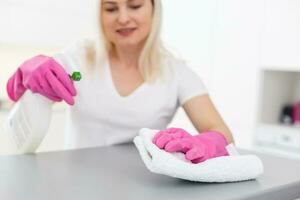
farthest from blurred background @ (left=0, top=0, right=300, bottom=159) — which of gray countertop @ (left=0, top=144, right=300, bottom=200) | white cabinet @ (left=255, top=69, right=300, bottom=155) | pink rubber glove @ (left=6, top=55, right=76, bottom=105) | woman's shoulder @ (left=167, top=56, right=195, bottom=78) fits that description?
gray countertop @ (left=0, top=144, right=300, bottom=200)

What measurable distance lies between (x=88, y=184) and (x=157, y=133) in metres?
Result: 0.21

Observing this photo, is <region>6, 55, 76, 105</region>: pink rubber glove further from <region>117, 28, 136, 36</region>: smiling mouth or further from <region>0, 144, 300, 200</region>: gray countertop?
<region>117, 28, 136, 36</region>: smiling mouth

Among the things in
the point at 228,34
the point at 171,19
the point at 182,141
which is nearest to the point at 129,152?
the point at 182,141

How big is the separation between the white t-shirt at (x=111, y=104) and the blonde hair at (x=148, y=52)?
0.09ft

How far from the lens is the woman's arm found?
134 cm

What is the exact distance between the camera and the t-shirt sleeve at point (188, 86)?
143cm

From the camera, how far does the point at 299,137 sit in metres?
2.42

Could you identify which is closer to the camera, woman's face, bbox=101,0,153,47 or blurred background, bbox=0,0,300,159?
woman's face, bbox=101,0,153,47

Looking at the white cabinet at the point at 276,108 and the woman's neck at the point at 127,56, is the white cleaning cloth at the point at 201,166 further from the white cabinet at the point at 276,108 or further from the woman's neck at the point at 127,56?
the white cabinet at the point at 276,108

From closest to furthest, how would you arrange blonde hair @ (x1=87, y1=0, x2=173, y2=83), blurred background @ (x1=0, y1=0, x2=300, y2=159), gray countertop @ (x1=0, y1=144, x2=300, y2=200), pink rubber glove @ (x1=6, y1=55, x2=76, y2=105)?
gray countertop @ (x1=0, y1=144, x2=300, y2=200)
pink rubber glove @ (x1=6, y1=55, x2=76, y2=105)
blonde hair @ (x1=87, y1=0, x2=173, y2=83)
blurred background @ (x1=0, y1=0, x2=300, y2=159)

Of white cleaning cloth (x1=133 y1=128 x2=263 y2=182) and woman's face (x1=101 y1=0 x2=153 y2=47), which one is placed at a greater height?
woman's face (x1=101 y1=0 x2=153 y2=47)

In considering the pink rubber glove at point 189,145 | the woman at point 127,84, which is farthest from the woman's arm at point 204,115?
the pink rubber glove at point 189,145

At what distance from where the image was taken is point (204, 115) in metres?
Result: 1.38

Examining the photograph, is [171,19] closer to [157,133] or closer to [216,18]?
[216,18]
